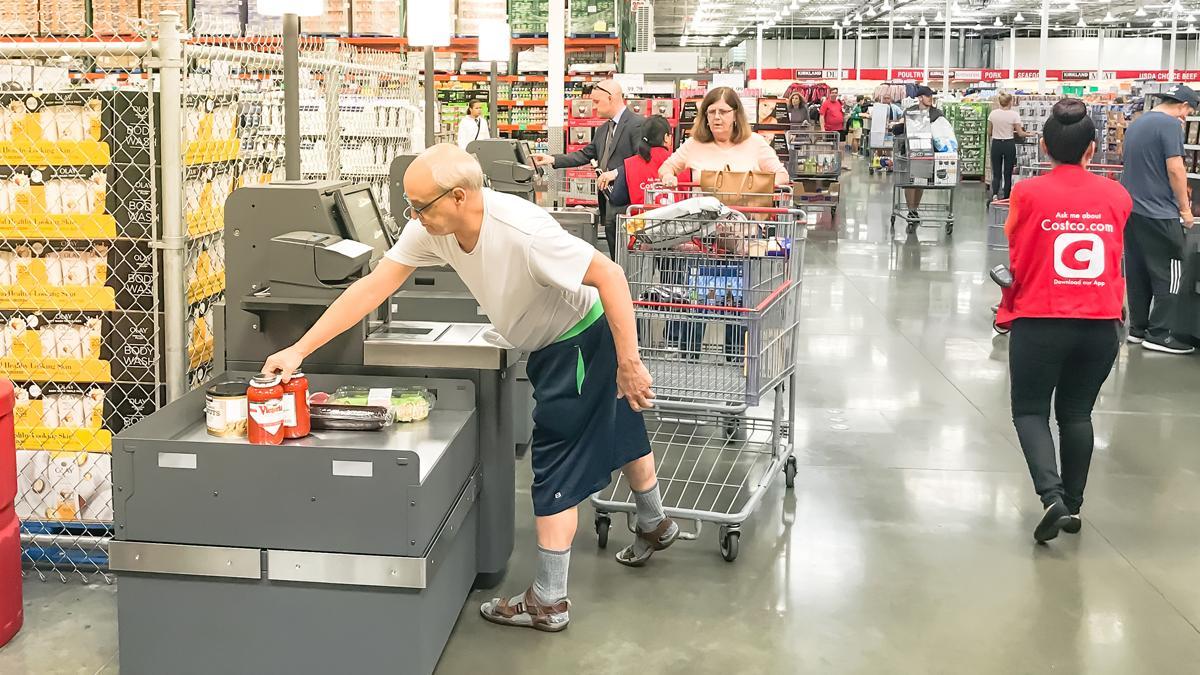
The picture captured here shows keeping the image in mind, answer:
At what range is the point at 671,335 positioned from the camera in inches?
175

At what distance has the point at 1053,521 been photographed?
4.32m

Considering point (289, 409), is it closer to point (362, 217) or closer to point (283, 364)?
point (283, 364)

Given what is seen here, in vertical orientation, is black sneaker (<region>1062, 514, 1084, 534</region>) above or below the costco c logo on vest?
below

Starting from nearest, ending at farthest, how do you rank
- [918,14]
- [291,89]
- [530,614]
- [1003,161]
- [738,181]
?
[530,614] < [291,89] < [738,181] < [1003,161] < [918,14]

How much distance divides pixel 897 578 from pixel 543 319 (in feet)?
5.42

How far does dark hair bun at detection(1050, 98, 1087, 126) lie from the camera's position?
4.23m

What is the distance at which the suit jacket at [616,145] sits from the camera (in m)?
8.54

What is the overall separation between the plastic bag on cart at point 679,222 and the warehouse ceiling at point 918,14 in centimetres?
3245

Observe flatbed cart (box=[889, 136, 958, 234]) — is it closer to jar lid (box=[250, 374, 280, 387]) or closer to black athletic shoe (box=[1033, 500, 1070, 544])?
black athletic shoe (box=[1033, 500, 1070, 544])

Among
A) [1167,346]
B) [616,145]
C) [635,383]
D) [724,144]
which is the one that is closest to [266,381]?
[635,383]

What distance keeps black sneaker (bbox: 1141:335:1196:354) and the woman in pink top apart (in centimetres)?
337

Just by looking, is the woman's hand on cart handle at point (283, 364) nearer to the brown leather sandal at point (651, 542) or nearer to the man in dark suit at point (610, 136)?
the brown leather sandal at point (651, 542)

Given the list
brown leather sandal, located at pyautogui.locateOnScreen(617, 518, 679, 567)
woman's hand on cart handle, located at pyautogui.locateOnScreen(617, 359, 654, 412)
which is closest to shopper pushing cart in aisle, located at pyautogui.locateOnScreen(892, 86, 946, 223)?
brown leather sandal, located at pyautogui.locateOnScreen(617, 518, 679, 567)

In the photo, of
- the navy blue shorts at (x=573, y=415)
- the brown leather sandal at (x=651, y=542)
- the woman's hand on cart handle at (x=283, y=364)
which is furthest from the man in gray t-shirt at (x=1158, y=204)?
the woman's hand on cart handle at (x=283, y=364)
